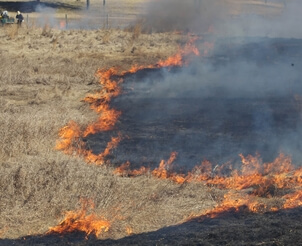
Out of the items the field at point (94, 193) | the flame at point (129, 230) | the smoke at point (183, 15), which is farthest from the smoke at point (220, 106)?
the smoke at point (183, 15)

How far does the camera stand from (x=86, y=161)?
9.59 m

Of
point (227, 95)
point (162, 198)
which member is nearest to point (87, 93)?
point (227, 95)

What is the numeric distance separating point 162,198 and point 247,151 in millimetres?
3182

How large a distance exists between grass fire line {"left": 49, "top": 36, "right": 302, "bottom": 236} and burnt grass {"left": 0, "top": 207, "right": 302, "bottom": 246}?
219 millimetres

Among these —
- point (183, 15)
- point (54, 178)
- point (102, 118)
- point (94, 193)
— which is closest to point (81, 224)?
point (94, 193)

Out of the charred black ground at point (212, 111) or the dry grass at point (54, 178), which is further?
the charred black ground at point (212, 111)

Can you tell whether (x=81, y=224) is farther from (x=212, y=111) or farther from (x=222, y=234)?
(x=212, y=111)

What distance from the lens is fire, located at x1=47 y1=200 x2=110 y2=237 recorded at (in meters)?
6.92

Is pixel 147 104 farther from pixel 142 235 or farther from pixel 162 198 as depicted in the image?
pixel 142 235

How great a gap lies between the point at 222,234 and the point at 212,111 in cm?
743

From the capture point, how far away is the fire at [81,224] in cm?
692

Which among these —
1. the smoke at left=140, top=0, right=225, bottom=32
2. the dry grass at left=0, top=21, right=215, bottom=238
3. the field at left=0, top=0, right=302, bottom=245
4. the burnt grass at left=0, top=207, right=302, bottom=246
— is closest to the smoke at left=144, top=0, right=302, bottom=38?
the smoke at left=140, top=0, right=225, bottom=32

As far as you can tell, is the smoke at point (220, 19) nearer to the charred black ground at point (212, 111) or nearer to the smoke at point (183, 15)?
the smoke at point (183, 15)

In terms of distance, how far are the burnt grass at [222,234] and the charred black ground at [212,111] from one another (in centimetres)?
259
